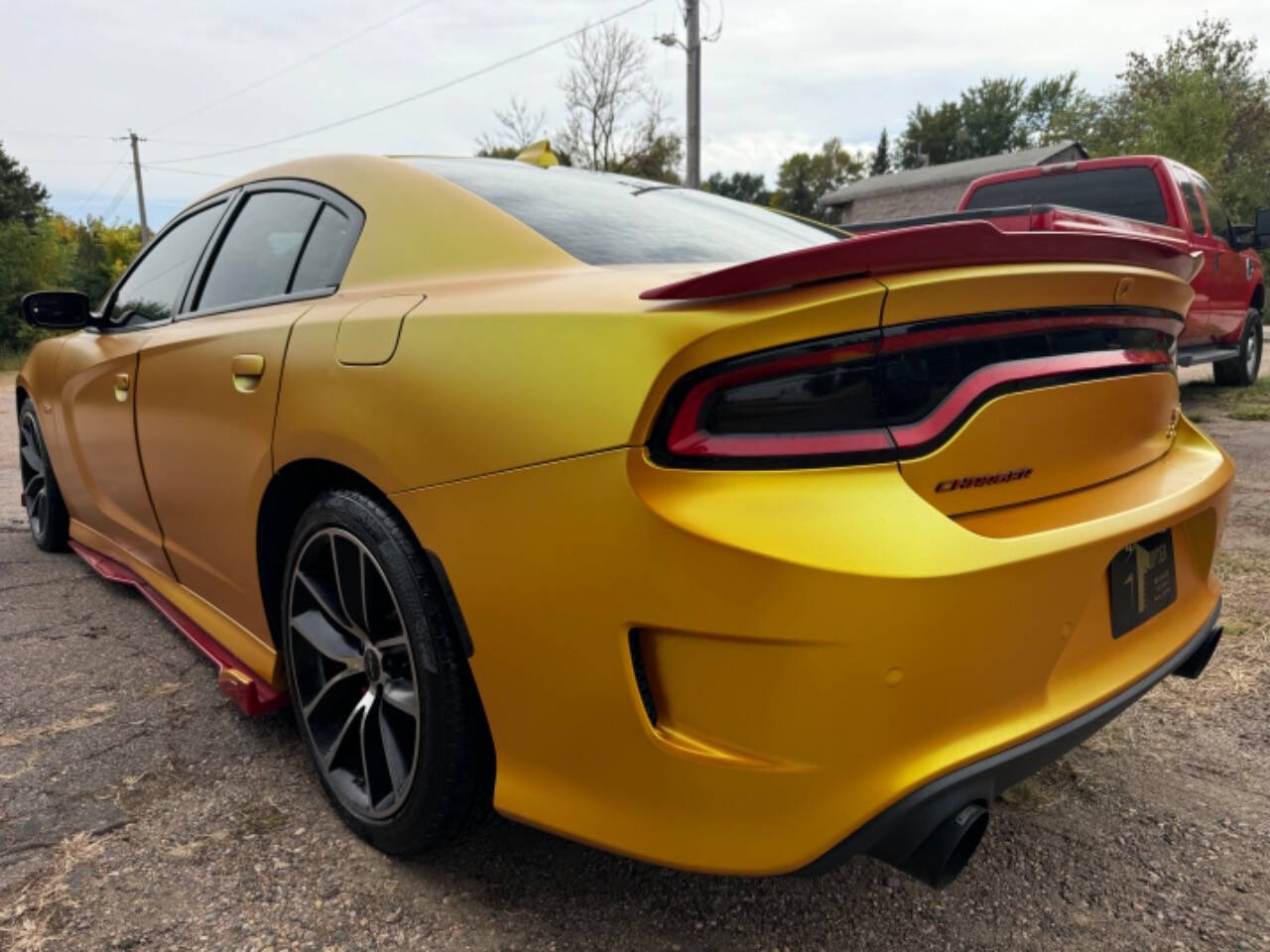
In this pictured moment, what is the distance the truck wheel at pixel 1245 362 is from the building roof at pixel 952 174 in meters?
22.6

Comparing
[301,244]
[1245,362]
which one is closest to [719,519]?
[301,244]

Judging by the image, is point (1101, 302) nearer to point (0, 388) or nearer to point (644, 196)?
point (644, 196)

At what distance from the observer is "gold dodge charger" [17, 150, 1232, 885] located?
3.92 feet

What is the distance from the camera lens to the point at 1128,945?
1526mm

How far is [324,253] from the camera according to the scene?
2107mm

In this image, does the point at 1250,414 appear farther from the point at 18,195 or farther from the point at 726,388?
the point at 18,195

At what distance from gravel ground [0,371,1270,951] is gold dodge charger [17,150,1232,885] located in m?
0.17

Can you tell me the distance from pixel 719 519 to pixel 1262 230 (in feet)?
27.0

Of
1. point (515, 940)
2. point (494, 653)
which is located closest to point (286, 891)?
point (515, 940)

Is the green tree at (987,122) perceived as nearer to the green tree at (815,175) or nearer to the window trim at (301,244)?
the green tree at (815,175)

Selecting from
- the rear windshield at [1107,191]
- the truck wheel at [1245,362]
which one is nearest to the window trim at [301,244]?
the rear windshield at [1107,191]

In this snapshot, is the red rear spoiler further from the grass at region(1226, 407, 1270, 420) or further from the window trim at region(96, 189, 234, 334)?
the grass at region(1226, 407, 1270, 420)

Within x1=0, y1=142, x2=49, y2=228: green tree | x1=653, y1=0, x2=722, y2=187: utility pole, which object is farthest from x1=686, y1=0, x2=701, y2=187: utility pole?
x1=0, y1=142, x2=49, y2=228: green tree

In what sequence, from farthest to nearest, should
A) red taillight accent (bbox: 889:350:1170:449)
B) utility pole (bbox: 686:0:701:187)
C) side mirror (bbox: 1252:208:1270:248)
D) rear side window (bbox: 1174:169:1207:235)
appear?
utility pole (bbox: 686:0:701:187)
side mirror (bbox: 1252:208:1270:248)
rear side window (bbox: 1174:169:1207:235)
red taillight accent (bbox: 889:350:1170:449)
